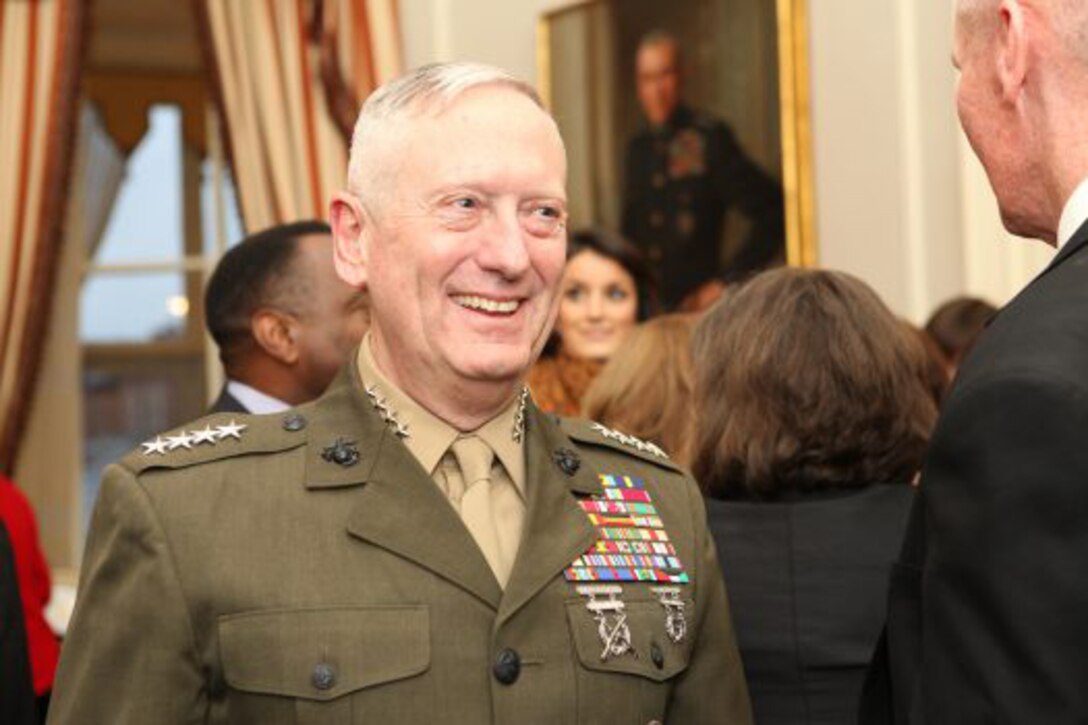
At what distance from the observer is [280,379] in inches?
146

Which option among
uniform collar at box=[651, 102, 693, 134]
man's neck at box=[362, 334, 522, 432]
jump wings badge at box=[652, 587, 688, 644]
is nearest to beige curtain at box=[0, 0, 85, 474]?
uniform collar at box=[651, 102, 693, 134]

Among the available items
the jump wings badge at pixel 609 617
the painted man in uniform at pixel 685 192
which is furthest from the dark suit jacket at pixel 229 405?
the painted man in uniform at pixel 685 192

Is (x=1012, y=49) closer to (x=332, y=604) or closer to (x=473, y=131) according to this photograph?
(x=473, y=131)

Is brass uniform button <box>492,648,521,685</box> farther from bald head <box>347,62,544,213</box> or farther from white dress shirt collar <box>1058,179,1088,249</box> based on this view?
white dress shirt collar <box>1058,179,1088,249</box>

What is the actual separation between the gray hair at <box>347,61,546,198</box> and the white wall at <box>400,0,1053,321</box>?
3.10m

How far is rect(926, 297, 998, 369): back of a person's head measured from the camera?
454cm

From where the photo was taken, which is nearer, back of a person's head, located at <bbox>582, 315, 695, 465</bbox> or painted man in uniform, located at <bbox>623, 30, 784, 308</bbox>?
back of a person's head, located at <bbox>582, 315, 695, 465</bbox>

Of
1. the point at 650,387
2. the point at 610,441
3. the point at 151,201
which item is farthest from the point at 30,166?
the point at 610,441

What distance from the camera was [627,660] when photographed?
196 cm

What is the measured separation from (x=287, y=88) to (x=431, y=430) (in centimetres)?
463

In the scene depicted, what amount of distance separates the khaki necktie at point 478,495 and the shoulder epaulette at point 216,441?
0.19 metres

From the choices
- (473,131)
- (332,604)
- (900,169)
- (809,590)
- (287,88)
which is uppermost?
(287,88)

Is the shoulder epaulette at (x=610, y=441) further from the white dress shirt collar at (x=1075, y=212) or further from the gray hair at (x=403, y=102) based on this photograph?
the white dress shirt collar at (x=1075, y=212)

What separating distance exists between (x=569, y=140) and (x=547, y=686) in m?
4.18
